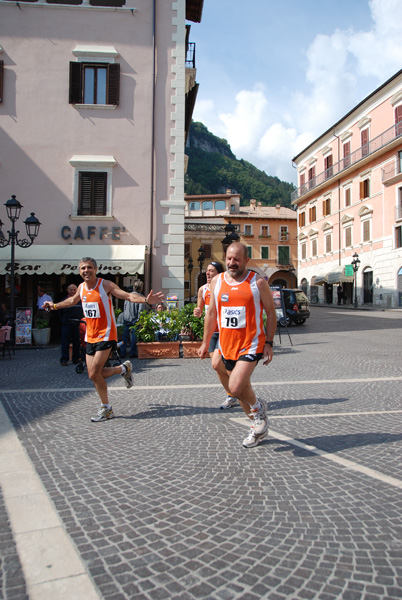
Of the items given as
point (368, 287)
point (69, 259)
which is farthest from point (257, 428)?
point (368, 287)

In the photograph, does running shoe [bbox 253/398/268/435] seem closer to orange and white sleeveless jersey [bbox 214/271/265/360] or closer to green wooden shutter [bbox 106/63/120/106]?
orange and white sleeveless jersey [bbox 214/271/265/360]

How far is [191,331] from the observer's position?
10570mm

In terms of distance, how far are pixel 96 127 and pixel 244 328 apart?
13.9 meters

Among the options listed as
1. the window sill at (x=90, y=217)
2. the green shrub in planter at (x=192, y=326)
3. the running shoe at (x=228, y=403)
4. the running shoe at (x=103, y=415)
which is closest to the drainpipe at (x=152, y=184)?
the window sill at (x=90, y=217)

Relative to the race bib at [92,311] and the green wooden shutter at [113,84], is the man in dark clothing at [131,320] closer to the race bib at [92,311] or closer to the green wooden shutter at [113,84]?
the race bib at [92,311]

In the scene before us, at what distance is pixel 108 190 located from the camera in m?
15.5

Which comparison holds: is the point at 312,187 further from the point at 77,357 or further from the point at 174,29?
the point at 77,357

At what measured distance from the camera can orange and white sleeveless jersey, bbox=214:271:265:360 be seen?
382 centimetres

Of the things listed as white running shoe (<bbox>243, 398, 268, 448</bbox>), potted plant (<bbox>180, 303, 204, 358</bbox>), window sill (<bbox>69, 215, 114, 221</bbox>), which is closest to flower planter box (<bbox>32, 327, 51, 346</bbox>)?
window sill (<bbox>69, 215, 114, 221</bbox>)

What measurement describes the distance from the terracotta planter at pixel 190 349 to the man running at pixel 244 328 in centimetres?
619

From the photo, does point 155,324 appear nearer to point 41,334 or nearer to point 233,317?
point 41,334

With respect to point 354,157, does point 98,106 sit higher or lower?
lower

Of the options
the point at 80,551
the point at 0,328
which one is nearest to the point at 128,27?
the point at 0,328

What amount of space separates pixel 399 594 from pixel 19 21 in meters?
18.8
